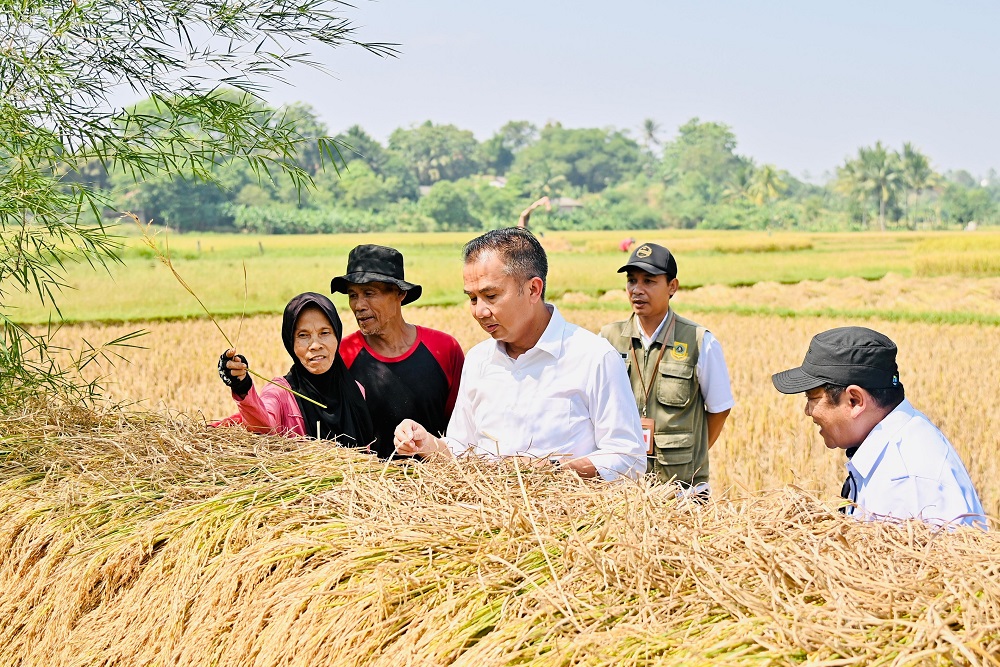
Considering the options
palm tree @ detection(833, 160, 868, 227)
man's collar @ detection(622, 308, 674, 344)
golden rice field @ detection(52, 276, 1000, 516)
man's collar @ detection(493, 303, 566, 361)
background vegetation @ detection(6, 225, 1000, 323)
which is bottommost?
golden rice field @ detection(52, 276, 1000, 516)

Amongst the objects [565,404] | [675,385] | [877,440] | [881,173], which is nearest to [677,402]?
[675,385]

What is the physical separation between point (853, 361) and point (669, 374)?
1.78 m

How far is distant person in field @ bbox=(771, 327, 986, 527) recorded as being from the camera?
267 centimetres

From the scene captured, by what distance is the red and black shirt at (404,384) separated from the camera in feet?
13.8

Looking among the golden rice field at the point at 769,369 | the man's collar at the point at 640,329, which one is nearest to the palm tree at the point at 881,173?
the golden rice field at the point at 769,369

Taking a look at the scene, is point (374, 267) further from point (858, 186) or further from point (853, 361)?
point (858, 186)

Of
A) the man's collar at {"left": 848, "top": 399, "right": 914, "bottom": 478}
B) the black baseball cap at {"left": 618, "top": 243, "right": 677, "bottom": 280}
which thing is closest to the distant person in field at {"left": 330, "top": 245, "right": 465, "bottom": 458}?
the black baseball cap at {"left": 618, "top": 243, "right": 677, "bottom": 280}

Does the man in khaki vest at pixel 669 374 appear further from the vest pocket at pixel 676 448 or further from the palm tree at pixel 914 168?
the palm tree at pixel 914 168

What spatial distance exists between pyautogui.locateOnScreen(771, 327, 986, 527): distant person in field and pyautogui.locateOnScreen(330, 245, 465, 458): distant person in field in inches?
66.9

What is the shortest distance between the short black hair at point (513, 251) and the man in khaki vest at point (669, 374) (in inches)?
59.3

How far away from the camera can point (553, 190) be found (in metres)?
97.7

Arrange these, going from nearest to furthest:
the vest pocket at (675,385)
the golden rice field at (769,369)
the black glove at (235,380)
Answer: the black glove at (235,380) → the vest pocket at (675,385) → the golden rice field at (769,369)

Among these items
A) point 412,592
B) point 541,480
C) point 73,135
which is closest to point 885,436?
point 541,480

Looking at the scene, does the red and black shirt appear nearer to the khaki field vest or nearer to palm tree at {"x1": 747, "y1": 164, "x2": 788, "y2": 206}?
the khaki field vest
